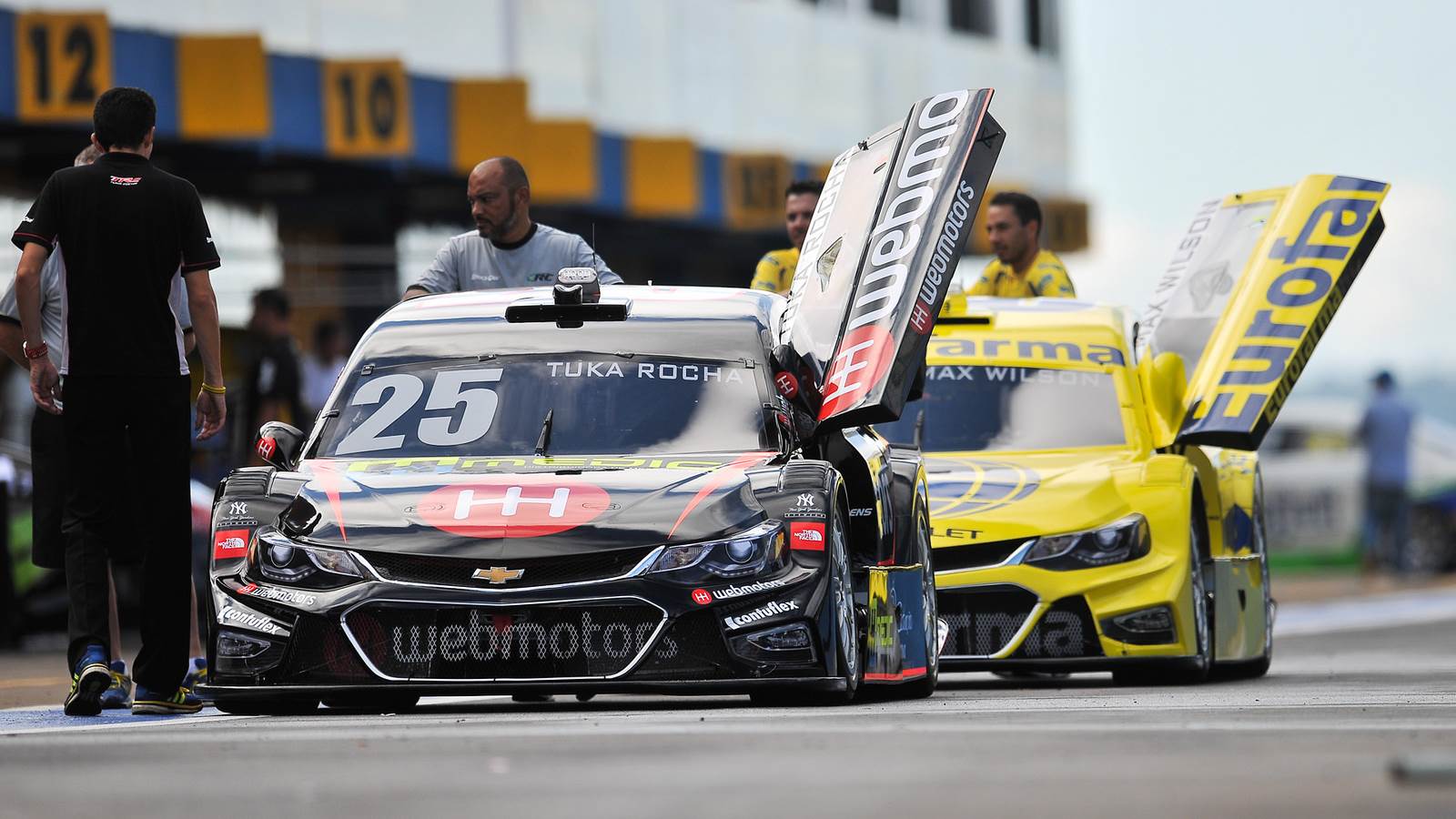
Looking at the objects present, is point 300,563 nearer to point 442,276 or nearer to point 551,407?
point 551,407

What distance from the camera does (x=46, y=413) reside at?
10.0m

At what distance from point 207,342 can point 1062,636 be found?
3847 millimetres

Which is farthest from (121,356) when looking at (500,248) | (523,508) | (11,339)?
(500,248)

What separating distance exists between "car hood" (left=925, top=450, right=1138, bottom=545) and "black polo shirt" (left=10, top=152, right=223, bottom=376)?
3.59 meters

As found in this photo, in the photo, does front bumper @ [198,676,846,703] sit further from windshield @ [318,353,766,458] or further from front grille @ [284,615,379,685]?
windshield @ [318,353,766,458]

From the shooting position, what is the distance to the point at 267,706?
9445 mm

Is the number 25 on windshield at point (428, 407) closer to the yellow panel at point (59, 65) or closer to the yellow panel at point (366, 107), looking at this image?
the yellow panel at point (59, 65)

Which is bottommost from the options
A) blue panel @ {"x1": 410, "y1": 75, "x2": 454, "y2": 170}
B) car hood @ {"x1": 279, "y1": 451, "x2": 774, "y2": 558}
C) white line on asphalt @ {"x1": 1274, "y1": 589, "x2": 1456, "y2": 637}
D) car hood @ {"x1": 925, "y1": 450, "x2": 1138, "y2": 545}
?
white line on asphalt @ {"x1": 1274, "y1": 589, "x2": 1456, "y2": 637}

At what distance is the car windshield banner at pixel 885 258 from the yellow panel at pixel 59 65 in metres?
11.5

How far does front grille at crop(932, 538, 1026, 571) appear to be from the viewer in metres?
11.8

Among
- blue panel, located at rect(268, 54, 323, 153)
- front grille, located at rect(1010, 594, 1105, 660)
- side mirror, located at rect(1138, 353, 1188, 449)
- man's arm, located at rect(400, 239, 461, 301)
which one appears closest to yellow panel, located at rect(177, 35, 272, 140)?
blue panel, located at rect(268, 54, 323, 153)

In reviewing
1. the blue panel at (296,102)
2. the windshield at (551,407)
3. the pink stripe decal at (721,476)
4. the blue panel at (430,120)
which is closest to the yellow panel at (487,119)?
the blue panel at (430,120)

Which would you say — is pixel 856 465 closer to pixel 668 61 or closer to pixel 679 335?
pixel 679 335

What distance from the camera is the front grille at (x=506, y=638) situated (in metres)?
8.77
